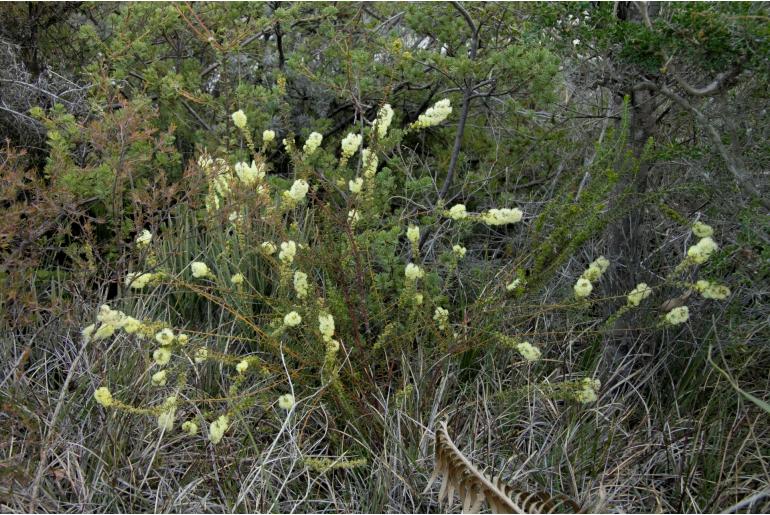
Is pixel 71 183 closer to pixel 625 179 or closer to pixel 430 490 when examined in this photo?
pixel 430 490

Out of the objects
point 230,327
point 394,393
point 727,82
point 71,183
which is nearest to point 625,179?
point 727,82

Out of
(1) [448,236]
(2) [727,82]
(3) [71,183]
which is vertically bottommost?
(1) [448,236]

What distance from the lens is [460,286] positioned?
11.8 feet

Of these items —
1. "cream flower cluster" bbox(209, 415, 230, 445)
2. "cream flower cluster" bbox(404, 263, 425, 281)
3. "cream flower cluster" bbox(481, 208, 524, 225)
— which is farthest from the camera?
"cream flower cluster" bbox(404, 263, 425, 281)

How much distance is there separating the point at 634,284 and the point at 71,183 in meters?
2.34

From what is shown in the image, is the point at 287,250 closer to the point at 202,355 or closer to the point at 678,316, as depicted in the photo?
the point at 202,355

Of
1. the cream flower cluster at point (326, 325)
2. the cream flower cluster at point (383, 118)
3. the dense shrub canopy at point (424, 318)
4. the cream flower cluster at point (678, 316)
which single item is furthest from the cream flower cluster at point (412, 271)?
the cream flower cluster at point (678, 316)

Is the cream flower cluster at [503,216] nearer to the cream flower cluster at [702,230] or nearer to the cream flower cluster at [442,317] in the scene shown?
the cream flower cluster at [442,317]

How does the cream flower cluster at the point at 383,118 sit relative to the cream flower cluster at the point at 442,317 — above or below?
above

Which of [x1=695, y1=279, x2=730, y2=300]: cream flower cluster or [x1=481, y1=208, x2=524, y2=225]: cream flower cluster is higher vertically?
[x1=481, y1=208, x2=524, y2=225]: cream flower cluster

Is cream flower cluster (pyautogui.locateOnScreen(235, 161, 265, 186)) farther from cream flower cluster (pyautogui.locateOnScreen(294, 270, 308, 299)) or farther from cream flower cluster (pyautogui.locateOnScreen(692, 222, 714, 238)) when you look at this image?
cream flower cluster (pyautogui.locateOnScreen(692, 222, 714, 238))

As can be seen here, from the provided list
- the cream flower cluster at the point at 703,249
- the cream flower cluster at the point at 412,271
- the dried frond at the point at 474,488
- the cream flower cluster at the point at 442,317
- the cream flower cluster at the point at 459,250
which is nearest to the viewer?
the dried frond at the point at 474,488

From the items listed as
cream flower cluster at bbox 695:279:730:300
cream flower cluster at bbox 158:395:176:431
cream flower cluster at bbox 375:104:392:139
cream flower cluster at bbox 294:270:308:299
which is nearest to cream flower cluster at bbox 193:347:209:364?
cream flower cluster at bbox 158:395:176:431

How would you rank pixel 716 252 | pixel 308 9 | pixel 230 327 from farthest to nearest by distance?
pixel 308 9 < pixel 230 327 < pixel 716 252
